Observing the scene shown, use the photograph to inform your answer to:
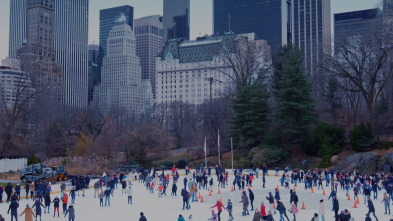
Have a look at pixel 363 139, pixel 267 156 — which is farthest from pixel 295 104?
pixel 363 139

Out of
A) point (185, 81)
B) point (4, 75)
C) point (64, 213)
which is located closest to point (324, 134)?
point (64, 213)

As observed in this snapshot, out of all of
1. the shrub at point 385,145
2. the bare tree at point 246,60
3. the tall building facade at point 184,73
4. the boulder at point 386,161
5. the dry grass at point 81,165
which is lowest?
the dry grass at point 81,165

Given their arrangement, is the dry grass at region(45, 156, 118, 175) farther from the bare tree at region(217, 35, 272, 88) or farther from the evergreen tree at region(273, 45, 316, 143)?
the evergreen tree at region(273, 45, 316, 143)

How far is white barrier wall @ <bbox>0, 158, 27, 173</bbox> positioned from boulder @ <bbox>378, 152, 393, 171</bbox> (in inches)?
1550

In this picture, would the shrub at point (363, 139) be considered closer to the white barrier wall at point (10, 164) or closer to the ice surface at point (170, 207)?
the ice surface at point (170, 207)

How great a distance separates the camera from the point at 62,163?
4872 cm

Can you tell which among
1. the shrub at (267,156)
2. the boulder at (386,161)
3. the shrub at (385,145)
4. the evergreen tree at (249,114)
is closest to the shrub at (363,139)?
the shrub at (385,145)

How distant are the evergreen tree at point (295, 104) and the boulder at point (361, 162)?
310 inches

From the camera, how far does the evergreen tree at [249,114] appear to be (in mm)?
54719

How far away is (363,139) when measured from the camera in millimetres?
46625

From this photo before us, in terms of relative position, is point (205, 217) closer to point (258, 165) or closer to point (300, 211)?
point (300, 211)

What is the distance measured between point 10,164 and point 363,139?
39.8m

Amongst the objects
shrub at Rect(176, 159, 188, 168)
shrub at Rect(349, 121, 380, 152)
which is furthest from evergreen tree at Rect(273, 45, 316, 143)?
shrub at Rect(176, 159, 188, 168)

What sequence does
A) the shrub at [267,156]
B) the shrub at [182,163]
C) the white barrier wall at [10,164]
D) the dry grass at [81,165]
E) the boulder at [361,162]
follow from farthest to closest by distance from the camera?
the shrub at [182,163] < the white barrier wall at [10,164] < the shrub at [267,156] < the dry grass at [81,165] < the boulder at [361,162]
